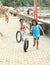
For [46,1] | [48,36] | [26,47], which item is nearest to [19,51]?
[26,47]

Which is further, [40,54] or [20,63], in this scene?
[40,54]

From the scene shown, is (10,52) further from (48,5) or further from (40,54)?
(48,5)

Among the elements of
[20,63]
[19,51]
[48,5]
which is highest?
[20,63]

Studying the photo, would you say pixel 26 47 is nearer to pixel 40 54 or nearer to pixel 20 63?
pixel 40 54

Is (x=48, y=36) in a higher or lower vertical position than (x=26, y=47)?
lower

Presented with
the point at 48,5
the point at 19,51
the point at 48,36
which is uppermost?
the point at 19,51

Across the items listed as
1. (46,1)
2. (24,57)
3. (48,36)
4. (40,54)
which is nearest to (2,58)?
(24,57)

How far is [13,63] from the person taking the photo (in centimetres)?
1223

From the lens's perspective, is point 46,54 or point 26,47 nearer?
point 46,54

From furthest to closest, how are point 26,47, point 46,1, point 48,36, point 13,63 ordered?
point 46,1, point 48,36, point 26,47, point 13,63

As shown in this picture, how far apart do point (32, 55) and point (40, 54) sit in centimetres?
40

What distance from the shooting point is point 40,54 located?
14.5 metres

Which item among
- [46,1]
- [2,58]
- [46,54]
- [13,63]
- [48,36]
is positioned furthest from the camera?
[46,1]

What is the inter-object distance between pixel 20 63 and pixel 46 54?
7.92 ft
